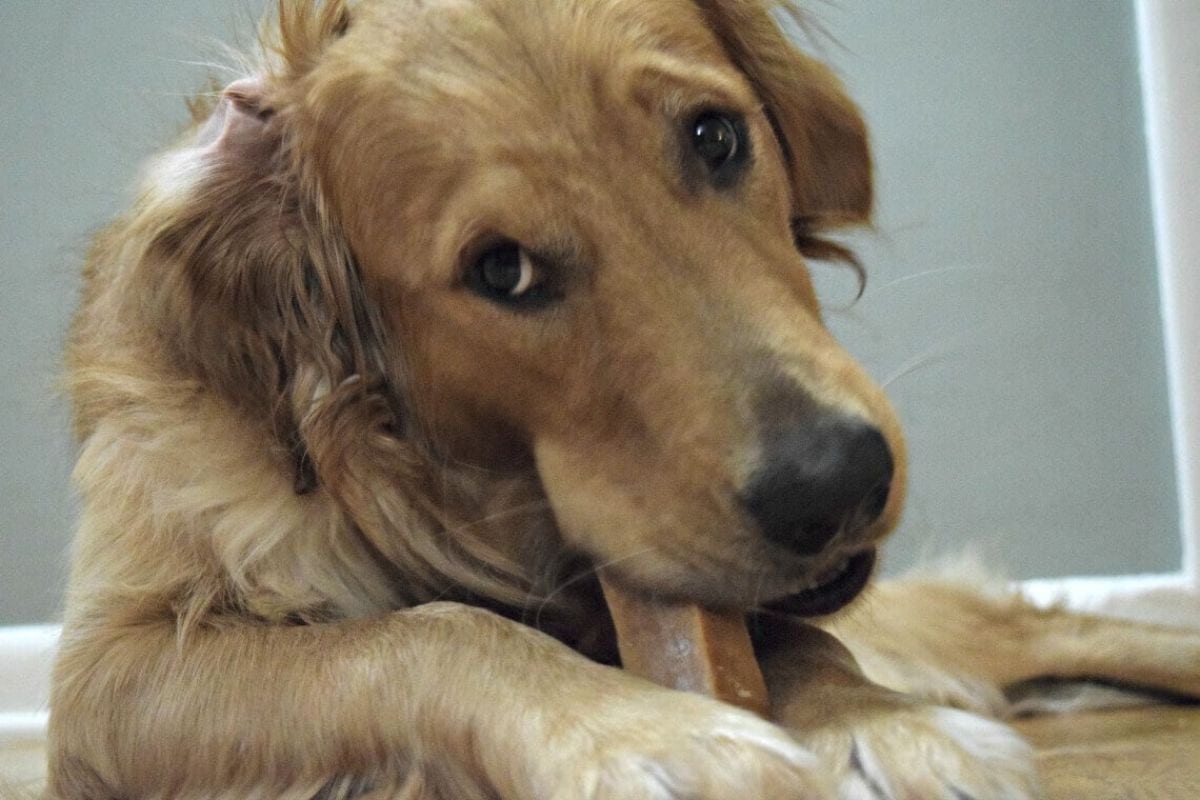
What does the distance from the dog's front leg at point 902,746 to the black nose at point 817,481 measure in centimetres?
15

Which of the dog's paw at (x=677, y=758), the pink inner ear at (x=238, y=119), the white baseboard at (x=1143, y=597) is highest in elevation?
the pink inner ear at (x=238, y=119)

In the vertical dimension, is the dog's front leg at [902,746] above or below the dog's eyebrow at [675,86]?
below

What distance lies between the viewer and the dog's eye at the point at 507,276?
4.13ft

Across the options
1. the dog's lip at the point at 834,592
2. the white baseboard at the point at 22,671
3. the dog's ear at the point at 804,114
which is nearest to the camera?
the dog's lip at the point at 834,592

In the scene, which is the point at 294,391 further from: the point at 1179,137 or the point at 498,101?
the point at 1179,137

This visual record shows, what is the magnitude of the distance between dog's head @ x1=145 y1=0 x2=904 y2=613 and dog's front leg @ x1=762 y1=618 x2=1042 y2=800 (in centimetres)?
11

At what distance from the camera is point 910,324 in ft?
9.08

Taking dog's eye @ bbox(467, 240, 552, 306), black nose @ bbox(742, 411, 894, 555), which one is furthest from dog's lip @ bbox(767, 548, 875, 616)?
dog's eye @ bbox(467, 240, 552, 306)

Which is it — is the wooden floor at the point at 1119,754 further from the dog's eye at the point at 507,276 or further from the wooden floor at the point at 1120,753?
the dog's eye at the point at 507,276

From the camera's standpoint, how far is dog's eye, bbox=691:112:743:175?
1.33m

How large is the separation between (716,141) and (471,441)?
41cm

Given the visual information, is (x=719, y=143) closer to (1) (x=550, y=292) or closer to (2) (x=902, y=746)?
(1) (x=550, y=292)

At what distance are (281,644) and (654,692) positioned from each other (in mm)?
395

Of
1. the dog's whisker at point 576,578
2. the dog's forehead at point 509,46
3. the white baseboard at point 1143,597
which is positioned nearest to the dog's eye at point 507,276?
the dog's forehead at point 509,46
